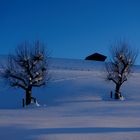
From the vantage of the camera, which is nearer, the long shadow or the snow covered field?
the long shadow

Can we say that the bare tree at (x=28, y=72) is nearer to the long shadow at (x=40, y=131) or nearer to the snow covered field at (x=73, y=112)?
the snow covered field at (x=73, y=112)

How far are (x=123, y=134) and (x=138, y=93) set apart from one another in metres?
38.1

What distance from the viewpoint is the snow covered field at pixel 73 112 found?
1446 centimetres

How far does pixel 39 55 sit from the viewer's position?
146ft

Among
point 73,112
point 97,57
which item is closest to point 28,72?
point 73,112

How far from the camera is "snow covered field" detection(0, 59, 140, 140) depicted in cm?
1446

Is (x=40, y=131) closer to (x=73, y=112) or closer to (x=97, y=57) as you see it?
(x=73, y=112)

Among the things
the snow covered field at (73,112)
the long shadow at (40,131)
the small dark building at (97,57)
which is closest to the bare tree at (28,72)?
the snow covered field at (73,112)

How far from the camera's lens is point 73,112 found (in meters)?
27.4

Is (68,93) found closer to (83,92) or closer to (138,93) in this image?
(83,92)

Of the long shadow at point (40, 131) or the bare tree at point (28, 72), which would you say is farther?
the bare tree at point (28, 72)

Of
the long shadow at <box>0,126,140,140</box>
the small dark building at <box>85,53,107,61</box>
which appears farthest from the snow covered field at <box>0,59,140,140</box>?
the small dark building at <box>85,53,107,61</box>

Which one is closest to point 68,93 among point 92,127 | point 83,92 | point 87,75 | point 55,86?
point 83,92

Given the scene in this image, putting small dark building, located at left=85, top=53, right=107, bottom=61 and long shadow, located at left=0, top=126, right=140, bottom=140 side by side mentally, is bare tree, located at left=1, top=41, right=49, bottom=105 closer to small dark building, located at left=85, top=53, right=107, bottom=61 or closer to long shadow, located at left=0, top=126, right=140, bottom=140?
long shadow, located at left=0, top=126, right=140, bottom=140
